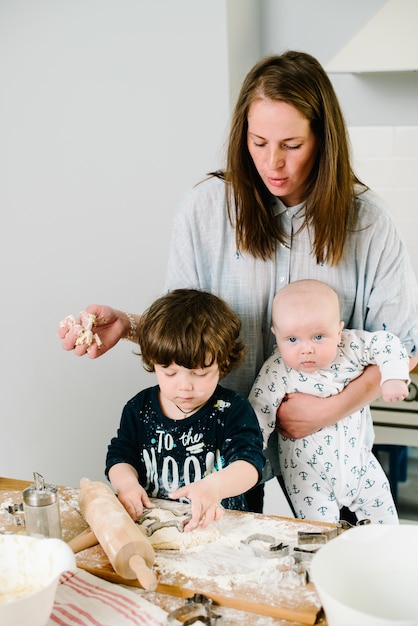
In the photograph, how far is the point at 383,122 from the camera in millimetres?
2814

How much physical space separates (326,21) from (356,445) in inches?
63.2

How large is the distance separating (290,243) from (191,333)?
1.22 feet

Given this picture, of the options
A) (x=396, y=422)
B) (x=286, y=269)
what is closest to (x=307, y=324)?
(x=286, y=269)

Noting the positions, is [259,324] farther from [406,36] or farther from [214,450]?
[406,36]

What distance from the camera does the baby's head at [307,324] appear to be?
160 cm

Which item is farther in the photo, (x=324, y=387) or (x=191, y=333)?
(x=324, y=387)

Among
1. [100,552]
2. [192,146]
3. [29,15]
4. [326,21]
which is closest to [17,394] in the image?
[192,146]

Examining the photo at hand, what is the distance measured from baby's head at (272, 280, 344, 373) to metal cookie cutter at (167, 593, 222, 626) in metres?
0.62

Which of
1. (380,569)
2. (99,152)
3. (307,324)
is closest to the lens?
(380,569)

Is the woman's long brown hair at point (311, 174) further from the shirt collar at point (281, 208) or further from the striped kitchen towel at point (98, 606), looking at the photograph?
the striped kitchen towel at point (98, 606)

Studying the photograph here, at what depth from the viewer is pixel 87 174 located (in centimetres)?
242

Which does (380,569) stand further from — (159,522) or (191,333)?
(191,333)

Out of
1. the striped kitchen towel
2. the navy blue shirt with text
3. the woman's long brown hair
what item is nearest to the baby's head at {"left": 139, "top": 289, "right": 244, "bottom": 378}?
the navy blue shirt with text

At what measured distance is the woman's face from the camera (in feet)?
4.96
